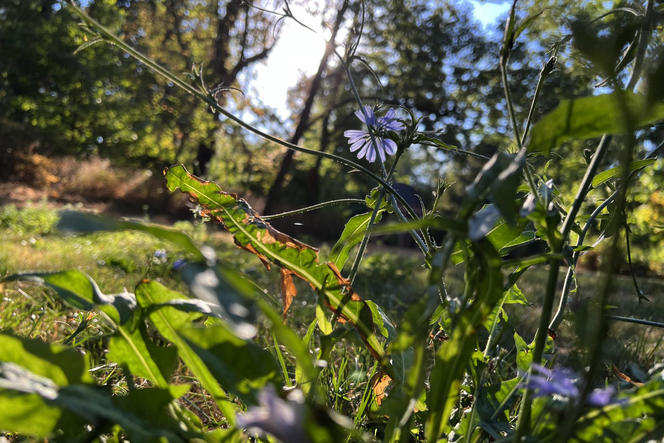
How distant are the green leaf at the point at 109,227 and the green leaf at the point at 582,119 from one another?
1.28 feet

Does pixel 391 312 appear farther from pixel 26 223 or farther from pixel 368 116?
pixel 26 223

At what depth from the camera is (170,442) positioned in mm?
517

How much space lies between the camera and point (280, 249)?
78 cm

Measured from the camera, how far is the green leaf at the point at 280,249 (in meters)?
0.71

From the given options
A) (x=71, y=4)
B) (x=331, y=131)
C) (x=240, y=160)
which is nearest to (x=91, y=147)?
(x=240, y=160)

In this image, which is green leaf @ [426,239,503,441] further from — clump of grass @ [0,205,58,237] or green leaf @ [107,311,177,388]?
clump of grass @ [0,205,58,237]

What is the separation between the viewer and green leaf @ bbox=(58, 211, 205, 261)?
46 centimetres

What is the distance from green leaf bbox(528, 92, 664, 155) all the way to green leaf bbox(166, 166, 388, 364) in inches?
12.5

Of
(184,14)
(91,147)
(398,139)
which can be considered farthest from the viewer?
(91,147)

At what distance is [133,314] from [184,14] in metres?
11.9

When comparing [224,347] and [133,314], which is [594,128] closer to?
[224,347]

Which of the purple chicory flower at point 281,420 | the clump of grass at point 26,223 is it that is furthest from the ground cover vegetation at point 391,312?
the clump of grass at point 26,223

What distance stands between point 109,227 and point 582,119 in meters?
0.50

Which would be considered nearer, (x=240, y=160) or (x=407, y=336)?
(x=407, y=336)
